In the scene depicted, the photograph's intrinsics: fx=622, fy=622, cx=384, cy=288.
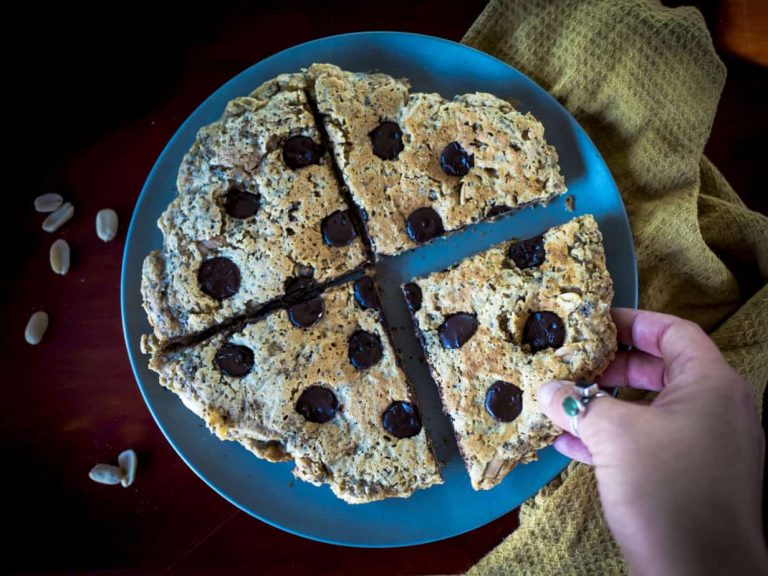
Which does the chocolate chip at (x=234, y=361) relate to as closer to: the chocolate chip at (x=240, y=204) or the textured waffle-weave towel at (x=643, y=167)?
the chocolate chip at (x=240, y=204)

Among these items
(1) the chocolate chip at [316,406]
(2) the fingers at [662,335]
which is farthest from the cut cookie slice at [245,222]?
(2) the fingers at [662,335]

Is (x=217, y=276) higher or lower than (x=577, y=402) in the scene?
higher

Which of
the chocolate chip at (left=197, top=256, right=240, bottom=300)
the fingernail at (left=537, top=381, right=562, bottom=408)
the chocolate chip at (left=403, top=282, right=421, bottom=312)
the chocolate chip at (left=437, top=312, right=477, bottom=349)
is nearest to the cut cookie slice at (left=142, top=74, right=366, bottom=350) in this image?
the chocolate chip at (left=197, top=256, right=240, bottom=300)

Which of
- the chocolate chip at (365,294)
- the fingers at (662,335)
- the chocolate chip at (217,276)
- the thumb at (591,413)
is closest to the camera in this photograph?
the thumb at (591,413)

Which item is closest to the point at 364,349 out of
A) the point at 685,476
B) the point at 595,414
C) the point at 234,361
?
the point at 234,361

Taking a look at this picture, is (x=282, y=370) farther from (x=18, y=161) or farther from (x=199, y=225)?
(x=18, y=161)

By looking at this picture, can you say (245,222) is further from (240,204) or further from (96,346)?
(96,346)

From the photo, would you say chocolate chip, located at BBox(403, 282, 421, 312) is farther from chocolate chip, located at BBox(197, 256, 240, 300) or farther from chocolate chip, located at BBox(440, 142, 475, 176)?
chocolate chip, located at BBox(197, 256, 240, 300)
